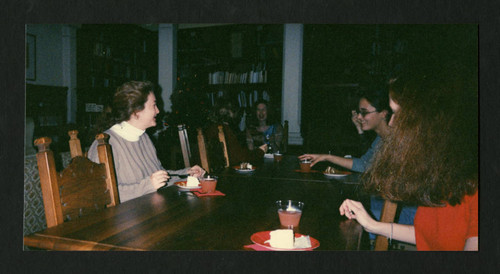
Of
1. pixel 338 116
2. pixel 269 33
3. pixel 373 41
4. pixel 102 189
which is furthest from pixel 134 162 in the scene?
pixel 269 33

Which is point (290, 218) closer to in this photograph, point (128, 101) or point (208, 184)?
point (208, 184)

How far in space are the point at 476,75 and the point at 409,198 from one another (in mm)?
849

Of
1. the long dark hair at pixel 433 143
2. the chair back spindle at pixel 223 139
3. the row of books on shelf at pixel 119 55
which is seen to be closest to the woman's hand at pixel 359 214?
the long dark hair at pixel 433 143

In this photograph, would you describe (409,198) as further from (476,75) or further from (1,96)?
(1,96)

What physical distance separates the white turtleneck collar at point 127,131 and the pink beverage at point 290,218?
1.28 meters

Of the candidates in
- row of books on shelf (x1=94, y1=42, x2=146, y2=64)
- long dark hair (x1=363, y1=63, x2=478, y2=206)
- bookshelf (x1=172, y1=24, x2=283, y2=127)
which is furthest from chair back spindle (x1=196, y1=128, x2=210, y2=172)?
row of books on shelf (x1=94, y1=42, x2=146, y2=64)

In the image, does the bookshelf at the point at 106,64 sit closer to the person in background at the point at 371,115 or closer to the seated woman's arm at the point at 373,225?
the person in background at the point at 371,115

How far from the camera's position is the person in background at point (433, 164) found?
1.11 metres

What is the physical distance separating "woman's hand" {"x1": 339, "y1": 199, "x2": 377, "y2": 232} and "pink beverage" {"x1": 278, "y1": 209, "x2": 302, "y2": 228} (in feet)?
0.67

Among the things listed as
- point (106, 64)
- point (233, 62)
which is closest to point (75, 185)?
point (233, 62)

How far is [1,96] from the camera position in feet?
5.31

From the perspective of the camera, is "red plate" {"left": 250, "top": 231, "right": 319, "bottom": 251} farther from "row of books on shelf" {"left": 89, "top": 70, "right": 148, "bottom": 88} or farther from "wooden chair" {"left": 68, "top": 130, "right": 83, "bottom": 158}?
"row of books on shelf" {"left": 89, "top": 70, "right": 148, "bottom": 88}

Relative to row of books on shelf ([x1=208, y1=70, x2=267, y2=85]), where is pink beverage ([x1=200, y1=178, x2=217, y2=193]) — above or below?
below

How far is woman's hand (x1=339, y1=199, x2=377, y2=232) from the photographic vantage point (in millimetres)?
1198
